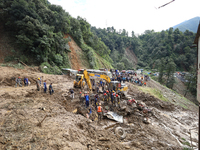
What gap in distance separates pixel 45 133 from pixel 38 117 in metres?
1.55

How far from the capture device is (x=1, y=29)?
820 inches

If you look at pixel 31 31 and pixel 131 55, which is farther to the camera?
pixel 131 55

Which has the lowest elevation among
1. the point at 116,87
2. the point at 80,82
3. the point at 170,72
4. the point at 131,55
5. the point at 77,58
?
the point at 116,87

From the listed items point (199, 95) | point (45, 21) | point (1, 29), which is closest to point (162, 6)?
point (199, 95)

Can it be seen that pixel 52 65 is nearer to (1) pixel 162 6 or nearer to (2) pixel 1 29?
(2) pixel 1 29

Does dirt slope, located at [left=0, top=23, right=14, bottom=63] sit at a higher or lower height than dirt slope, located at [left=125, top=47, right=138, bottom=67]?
lower

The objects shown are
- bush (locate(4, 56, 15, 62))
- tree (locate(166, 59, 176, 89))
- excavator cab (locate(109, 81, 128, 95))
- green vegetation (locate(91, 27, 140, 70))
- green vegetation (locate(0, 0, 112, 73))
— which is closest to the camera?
excavator cab (locate(109, 81, 128, 95))

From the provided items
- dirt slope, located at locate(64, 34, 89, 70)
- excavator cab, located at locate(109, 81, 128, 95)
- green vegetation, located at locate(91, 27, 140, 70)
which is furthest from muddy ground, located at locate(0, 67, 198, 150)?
green vegetation, located at locate(91, 27, 140, 70)

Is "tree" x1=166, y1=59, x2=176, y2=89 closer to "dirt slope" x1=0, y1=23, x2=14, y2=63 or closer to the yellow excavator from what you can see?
the yellow excavator

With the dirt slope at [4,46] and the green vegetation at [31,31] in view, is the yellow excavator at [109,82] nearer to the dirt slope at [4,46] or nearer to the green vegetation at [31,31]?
the green vegetation at [31,31]

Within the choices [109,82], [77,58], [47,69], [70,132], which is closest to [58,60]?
[47,69]

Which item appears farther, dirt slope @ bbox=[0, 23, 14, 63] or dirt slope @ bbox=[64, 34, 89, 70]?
dirt slope @ bbox=[64, 34, 89, 70]

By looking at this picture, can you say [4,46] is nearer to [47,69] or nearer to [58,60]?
[47,69]

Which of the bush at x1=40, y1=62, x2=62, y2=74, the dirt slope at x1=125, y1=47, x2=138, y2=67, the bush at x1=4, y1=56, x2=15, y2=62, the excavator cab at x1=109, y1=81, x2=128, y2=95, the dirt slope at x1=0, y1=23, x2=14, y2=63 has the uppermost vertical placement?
the dirt slope at x1=125, y1=47, x2=138, y2=67
